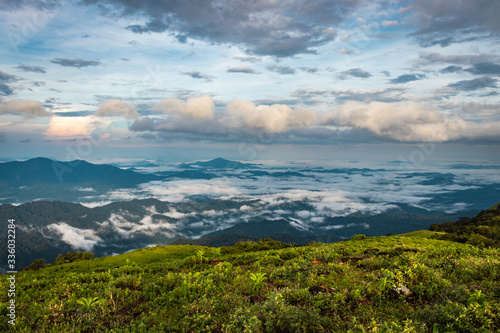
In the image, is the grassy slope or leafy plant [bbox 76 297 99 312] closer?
the grassy slope

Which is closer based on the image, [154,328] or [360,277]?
[154,328]

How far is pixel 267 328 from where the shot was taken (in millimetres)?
7758

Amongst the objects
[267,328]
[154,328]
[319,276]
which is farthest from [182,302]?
[319,276]

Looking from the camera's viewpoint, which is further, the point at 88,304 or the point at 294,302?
the point at 88,304

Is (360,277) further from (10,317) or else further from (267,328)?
(10,317)

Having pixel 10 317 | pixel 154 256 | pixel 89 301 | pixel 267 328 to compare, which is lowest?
pixel 154 256

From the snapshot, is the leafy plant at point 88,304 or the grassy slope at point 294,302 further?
the leafy plant at point 88,304

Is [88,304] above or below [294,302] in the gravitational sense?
below

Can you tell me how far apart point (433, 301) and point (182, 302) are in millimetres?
9842

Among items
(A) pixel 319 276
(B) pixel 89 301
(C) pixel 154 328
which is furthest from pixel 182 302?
(A) pixel 319 276

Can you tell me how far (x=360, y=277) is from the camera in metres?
13.0

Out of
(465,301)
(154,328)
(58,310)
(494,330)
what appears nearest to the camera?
(494,330)

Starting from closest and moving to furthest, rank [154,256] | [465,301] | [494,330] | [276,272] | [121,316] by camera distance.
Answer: [494,330] → [465,301] → [121,316] → [276,272] → [154,256]

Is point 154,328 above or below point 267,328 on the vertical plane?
below
